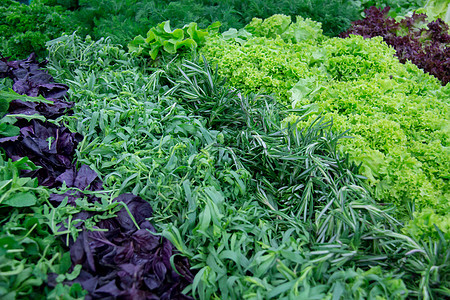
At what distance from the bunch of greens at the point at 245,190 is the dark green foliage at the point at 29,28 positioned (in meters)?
1.29

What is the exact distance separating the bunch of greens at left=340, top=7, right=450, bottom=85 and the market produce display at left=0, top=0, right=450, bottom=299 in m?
0.07

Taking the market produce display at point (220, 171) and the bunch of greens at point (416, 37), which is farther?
the bunch of greens at point (416, 37)

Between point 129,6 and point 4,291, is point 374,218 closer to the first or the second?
point 4,291

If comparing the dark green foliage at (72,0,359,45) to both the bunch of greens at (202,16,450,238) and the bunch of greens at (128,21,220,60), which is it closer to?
the bunch of greens at (128,21,220,60)

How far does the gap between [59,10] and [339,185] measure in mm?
4540

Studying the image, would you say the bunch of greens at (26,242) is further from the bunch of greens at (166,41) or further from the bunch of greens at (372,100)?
the bunch of greens at (166,41)

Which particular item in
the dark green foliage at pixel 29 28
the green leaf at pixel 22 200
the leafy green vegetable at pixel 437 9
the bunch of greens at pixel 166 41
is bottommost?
the dark green foliage at pixel 29 28

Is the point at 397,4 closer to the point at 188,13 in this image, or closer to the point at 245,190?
the point at 188,13

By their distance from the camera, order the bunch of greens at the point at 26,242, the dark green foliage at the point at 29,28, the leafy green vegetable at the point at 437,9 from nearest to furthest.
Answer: the bunch of greens at the point at 26,242 → the dark green foliage at the point at 29,28 → the leafy green vegetable at the point at 437,9

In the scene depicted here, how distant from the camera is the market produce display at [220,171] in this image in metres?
1.44

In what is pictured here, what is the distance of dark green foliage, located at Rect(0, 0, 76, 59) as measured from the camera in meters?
3.71

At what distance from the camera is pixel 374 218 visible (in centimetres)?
171

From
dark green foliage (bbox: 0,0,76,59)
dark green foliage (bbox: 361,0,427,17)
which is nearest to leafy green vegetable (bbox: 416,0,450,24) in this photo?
dark green foliage (bbox: 361,0,427,17)

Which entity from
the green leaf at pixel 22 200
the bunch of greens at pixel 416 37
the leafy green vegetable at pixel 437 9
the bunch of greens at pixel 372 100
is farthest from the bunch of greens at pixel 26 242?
the leafy green vegetable at pixel 437 9
